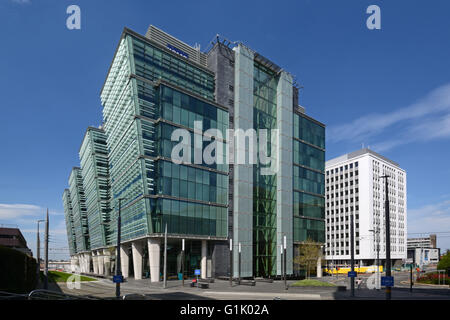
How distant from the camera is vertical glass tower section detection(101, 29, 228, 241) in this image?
51.4 m

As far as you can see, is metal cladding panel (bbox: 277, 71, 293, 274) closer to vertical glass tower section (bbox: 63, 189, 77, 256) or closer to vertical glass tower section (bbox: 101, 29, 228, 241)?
vertical glass tower section (bbox: 101, 29, 228, 241)

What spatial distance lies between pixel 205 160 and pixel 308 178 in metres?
27.8

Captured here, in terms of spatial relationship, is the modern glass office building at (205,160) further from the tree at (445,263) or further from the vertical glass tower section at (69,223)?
Result: the vertical glass tower section at (69,223)

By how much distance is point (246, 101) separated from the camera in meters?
64.9

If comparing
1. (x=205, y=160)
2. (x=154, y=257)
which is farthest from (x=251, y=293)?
(x=205, y=160)

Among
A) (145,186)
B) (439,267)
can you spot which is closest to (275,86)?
(145,186)

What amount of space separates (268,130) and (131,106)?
2686cm

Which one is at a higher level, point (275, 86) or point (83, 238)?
point (275, 86)

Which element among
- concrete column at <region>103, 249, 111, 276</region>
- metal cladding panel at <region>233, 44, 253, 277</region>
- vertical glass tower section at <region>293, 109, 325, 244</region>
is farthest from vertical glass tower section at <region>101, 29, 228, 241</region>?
vertical glass tower section at <region>293, 109, 325, 244</region>

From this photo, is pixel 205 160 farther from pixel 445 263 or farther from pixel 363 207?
pixel 363 207

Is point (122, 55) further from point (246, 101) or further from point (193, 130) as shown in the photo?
point (246, 101)

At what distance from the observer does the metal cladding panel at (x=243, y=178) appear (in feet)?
198

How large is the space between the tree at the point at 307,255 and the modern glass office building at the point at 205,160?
158cm

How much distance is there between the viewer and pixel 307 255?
68.0 metres
